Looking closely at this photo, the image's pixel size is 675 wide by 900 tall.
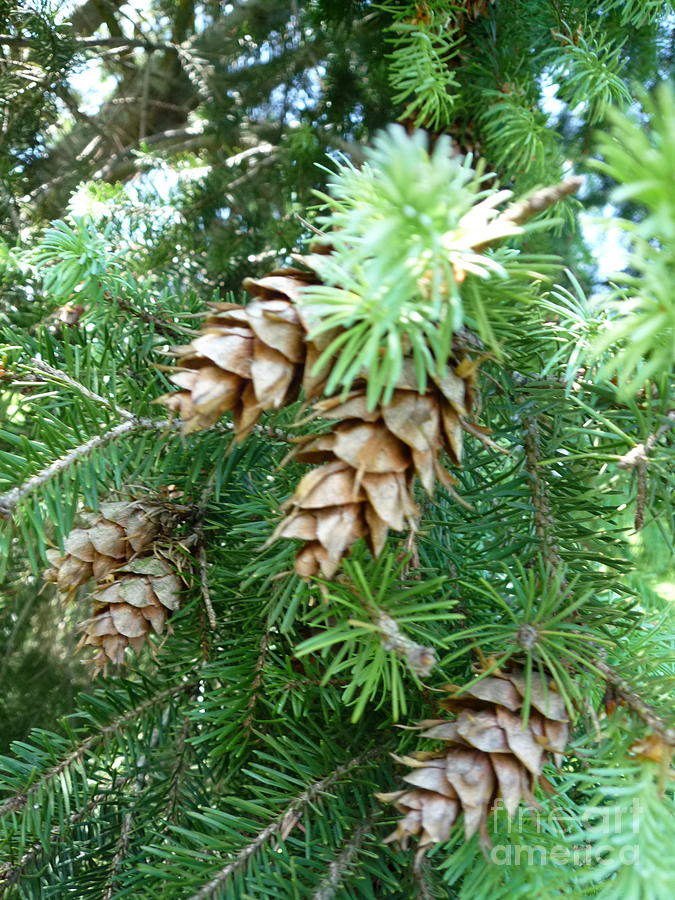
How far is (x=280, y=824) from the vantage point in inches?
18.6

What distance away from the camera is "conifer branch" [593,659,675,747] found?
373 millimetres

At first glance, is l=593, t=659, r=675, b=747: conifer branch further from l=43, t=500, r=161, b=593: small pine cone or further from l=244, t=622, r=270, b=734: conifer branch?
l=43, t=500, r=161, b=593: small pine cone

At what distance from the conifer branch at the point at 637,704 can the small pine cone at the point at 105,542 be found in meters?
0.37

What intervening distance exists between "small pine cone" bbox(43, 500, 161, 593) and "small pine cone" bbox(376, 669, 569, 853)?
29cm

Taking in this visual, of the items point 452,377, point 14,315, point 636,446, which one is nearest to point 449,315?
point 452,377

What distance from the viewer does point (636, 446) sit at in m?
0.45

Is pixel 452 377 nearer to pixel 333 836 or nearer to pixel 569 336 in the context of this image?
pixel 569 336

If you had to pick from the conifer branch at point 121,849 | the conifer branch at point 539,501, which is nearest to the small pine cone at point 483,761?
the conifer branch at point 539,501

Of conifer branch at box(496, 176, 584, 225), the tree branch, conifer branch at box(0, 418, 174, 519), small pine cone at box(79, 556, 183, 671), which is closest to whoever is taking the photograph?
conifer branch at box(496, 176, 584, 225)

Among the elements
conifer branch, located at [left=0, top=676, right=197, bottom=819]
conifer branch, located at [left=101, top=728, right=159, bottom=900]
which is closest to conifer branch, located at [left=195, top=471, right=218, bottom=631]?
conifer branch, located at [left=0, top=676, right=197, bottom=819]

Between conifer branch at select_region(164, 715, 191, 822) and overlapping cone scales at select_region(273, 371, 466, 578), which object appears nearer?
overlapping cone scales at select_region(273, 371, 466, 578)

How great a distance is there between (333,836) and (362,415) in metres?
0.34

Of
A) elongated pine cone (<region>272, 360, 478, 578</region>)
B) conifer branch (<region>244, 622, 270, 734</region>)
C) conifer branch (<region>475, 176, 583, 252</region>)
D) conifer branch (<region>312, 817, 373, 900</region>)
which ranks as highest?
conifer branch (<region>475, 176, 583, 252</region>)

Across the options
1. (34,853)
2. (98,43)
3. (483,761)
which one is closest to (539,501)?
(483,761)
